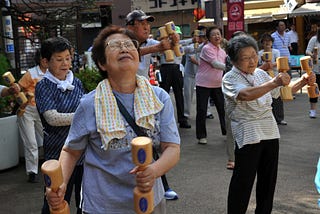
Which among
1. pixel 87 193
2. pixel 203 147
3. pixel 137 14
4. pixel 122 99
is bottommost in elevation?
pixel 203 147

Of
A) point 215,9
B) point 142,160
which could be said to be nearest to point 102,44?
point 142,160

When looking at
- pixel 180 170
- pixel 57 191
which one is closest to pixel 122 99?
pixel 57 191

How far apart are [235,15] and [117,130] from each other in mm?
9352

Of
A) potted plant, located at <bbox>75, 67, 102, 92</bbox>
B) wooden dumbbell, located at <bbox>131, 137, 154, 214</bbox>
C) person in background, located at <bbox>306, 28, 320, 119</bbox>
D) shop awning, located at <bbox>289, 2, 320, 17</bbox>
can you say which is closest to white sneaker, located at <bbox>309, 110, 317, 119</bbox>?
person in background, located at <bbox>306, 28, 320, 119</bbox>

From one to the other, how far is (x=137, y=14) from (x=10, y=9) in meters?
4.80

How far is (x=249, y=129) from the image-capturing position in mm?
4023

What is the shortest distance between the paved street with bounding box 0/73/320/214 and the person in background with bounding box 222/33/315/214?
2.62 ft

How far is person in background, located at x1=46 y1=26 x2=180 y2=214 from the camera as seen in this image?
101 inches

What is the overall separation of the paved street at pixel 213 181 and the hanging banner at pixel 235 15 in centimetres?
354

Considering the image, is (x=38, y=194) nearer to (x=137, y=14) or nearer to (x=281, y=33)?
(x=137, y=14)

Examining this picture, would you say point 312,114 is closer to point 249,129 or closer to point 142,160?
point 249,129

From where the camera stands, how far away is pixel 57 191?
243cm

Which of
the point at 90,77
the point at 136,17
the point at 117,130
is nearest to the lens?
the point at 117,130

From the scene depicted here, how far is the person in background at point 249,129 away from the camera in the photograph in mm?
4035
